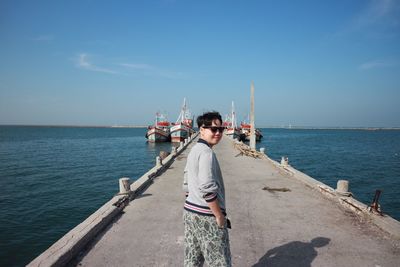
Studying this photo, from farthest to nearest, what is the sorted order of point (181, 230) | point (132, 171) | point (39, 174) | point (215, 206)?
1. point (132, 171)
2. point (39, 174)
3. point (181, 230)
4. point (215, 206)

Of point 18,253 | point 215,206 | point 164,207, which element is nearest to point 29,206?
point 18,253

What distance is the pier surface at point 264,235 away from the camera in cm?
435

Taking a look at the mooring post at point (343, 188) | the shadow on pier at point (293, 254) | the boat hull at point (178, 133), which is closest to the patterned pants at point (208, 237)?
the shadow on pier at point (293, 254)

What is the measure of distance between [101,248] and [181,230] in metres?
1.64

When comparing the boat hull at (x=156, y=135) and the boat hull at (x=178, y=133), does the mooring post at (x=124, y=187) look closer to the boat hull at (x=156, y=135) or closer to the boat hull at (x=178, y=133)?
the boat hull at (x=178, y=133)

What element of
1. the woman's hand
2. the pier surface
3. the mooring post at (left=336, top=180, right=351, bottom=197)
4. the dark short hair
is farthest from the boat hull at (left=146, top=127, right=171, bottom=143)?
the woman's hand

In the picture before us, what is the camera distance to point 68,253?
4266mm

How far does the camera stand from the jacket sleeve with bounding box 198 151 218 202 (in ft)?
8.03

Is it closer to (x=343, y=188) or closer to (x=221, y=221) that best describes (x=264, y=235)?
(x=221, y=221)

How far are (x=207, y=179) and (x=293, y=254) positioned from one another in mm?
3105

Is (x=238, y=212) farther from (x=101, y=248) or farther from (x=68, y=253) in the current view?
(x=68, y=253)

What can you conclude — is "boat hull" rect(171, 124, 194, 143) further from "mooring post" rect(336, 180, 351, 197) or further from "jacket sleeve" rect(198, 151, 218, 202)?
"jacket sleeve" rect(198, 151, 218, 202)

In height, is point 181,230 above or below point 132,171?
above

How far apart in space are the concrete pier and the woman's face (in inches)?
100
